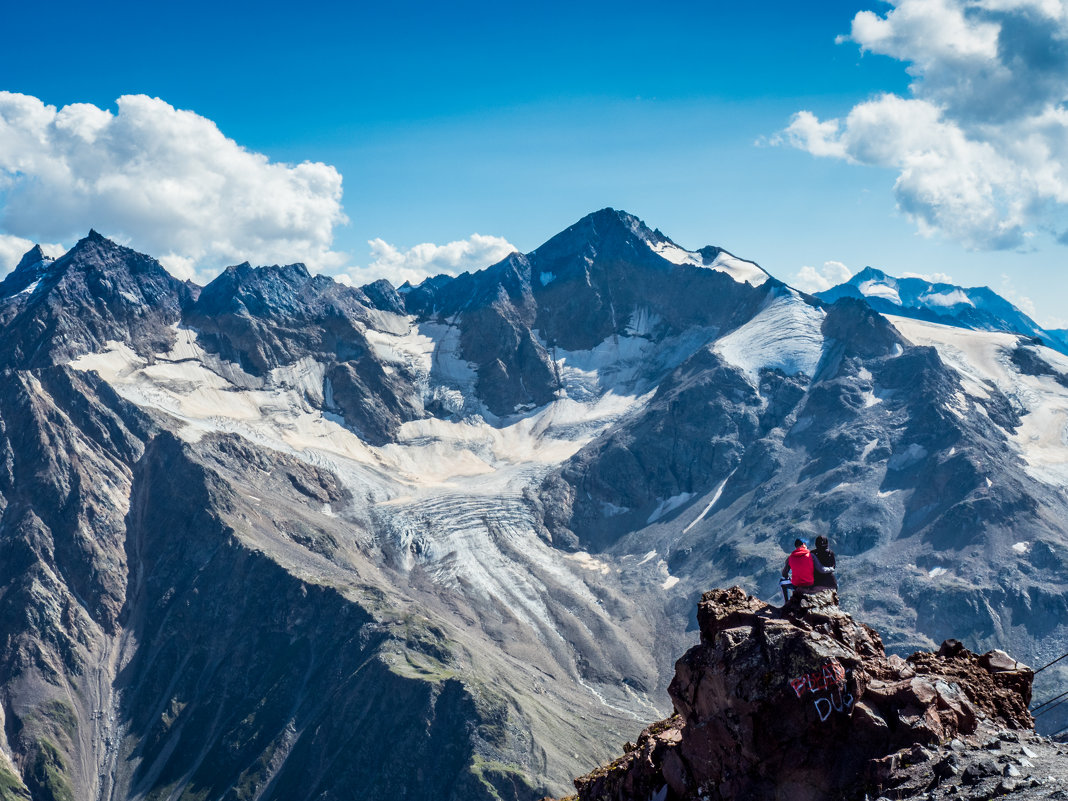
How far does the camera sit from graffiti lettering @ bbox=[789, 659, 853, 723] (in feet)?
100

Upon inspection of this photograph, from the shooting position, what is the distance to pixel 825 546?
1446 inches

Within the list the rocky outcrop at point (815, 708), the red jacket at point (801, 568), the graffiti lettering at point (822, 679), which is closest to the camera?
the rocky outcrop at point (815, 708)

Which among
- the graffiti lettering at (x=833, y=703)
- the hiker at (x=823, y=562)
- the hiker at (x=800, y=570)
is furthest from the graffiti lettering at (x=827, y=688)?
the hiker at (x=823, y=562)

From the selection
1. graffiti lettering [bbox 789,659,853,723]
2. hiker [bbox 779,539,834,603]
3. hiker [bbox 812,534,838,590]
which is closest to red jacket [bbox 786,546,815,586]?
hiker [bbox 779,539,834,603]

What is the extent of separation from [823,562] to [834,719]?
7417 mm

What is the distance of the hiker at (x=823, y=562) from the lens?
3619cm

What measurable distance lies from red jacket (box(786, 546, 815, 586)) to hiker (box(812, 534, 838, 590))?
0.35m

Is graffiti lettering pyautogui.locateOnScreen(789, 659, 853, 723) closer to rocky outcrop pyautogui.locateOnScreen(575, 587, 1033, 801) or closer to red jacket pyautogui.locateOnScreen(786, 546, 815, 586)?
rocky outcrop pyautogui.locateOnScreen(575, 587, 1033, 801)

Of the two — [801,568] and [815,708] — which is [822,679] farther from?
[801,568]

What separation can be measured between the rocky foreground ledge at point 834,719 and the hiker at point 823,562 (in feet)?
2.74

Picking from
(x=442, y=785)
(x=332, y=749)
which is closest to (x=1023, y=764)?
(x=442, y=785)

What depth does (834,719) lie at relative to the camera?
3062cm

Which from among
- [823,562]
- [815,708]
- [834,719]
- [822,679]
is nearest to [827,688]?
[822,679]

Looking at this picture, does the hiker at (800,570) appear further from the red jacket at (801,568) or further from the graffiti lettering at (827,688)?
the graffiti lettering at (827,688)
